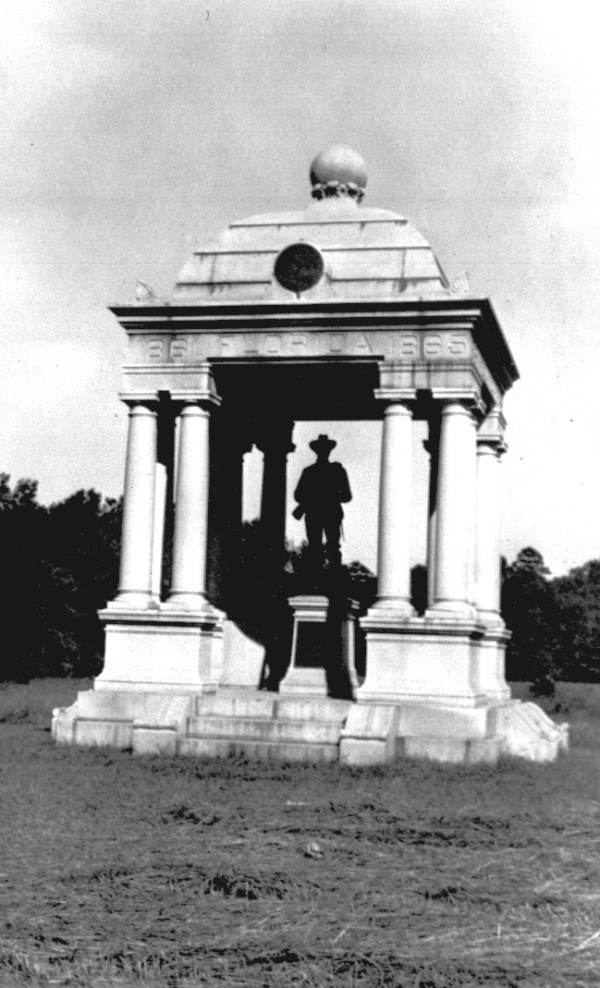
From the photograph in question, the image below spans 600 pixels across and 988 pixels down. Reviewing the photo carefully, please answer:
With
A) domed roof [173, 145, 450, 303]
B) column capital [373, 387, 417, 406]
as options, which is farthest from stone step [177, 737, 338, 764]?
domed roof [173, 145, 450, 303]

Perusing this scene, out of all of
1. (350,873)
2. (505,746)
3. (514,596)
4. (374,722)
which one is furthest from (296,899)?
(514,596)

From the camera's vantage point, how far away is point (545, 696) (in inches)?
1780

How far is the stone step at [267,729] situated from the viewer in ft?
66.7

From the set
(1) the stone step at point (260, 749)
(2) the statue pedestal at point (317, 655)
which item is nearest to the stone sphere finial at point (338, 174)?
(2) the statue pedestal at point (317, 655)

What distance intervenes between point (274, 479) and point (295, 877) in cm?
1658

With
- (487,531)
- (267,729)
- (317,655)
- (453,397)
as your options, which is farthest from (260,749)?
(487,531)

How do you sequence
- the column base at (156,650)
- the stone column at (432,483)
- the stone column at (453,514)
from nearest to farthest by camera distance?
the stone column at (453,514)
the column base at (156,650)
the stone column at (432,483)

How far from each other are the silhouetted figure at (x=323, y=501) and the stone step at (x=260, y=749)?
593 centimetres

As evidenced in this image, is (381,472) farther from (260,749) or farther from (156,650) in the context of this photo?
(260,749)

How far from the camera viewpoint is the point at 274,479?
26953mm

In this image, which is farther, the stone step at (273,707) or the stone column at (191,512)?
the stone column at (191,512)

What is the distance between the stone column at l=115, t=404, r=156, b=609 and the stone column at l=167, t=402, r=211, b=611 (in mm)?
512

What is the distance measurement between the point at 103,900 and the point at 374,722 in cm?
1051

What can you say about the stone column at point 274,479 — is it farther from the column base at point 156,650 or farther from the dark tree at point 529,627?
the dark tree at point 529,627
